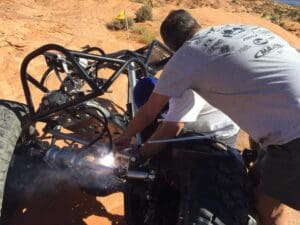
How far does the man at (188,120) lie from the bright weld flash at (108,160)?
0.35m

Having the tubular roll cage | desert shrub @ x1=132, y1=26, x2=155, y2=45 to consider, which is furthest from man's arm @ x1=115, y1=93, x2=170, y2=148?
desert shrub @ x1=132, y1=26, x2=155, y2=45

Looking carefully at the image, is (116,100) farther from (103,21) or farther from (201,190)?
(103,21)

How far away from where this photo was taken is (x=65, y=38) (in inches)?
344

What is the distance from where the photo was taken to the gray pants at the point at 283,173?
2752 millimetres

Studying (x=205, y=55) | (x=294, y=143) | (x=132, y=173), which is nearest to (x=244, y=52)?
(x=205, y=55)

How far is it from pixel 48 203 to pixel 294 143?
2.45 meters

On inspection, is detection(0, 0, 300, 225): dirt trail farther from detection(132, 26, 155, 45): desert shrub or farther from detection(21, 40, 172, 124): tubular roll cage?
detection(21, 40, 172, 124): tubular roll cage

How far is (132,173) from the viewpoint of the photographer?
3.37 metres

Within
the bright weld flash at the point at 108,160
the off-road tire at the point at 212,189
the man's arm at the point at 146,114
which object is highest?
the man's arm at the point at 146,114

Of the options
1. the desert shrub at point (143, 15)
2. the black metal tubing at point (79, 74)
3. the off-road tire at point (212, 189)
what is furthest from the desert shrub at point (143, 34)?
the off-road tire at point (212, 189)

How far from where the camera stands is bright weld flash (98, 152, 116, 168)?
A: 3.67 m

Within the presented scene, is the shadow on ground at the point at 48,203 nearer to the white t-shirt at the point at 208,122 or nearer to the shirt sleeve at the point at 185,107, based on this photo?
the white t-shirt at the point at 208,122

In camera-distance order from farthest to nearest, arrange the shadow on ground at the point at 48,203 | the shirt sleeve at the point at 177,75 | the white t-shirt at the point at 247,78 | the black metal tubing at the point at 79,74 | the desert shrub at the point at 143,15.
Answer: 1. the desert shrub at the point at 143,15
2. the shadow on ground at the point at 48,203
3. the black metal tubing at the point at 79,74
4. the shirt sleeve at the point at 177,75
5. the white t-shirt at the point at 247,78

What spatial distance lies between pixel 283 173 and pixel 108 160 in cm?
137
